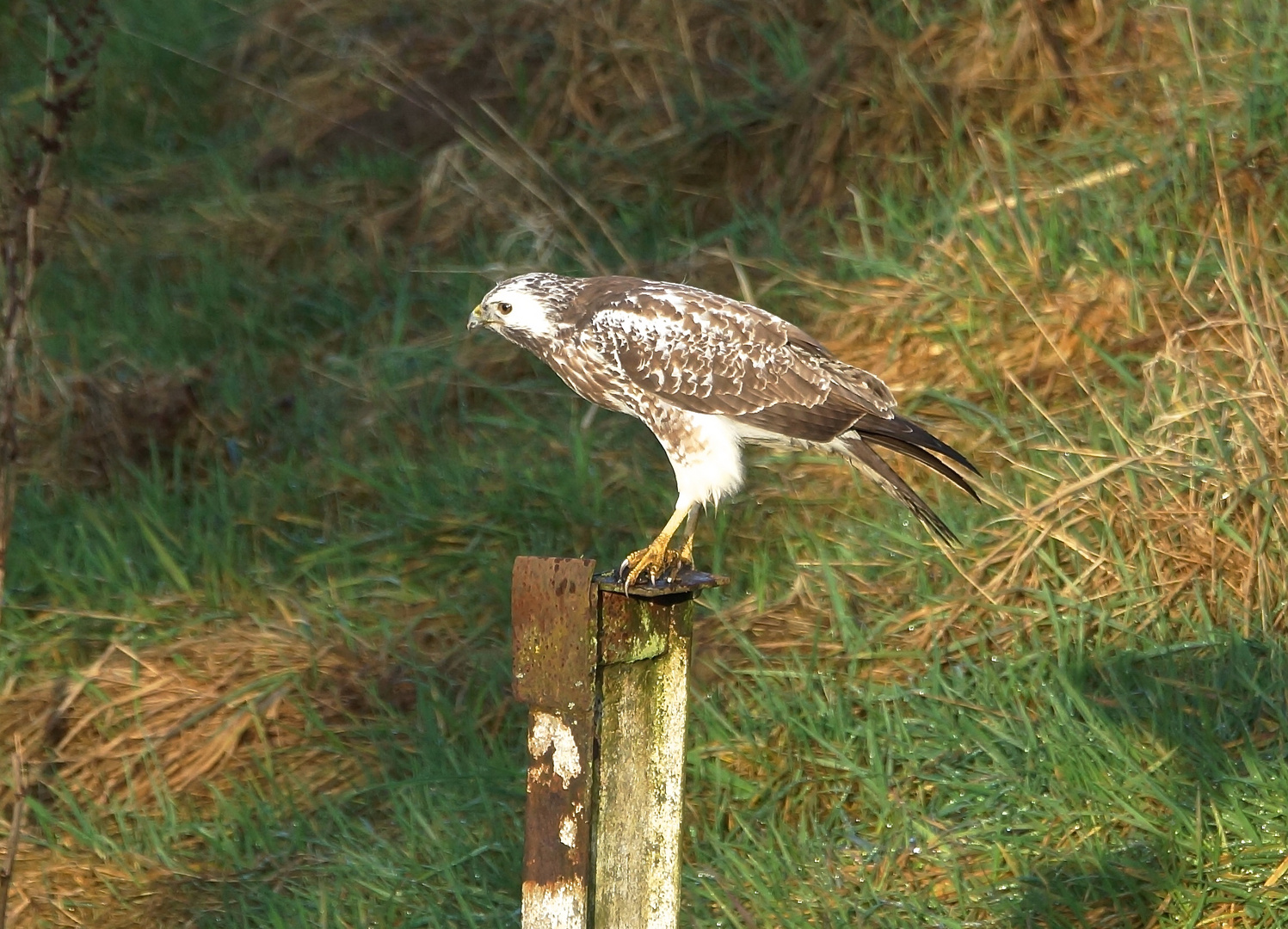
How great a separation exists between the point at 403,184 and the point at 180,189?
44.9 inches

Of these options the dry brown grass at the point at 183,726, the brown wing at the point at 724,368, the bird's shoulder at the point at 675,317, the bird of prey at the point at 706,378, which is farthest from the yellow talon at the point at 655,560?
the dry brown grass at the point at 183,726

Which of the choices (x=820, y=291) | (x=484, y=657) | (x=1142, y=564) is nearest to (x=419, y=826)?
(x=484, y=657)

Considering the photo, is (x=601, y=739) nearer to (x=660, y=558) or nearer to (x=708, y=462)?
(x=660, y=558)

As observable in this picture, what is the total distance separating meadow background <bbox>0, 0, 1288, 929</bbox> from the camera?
3.54 m

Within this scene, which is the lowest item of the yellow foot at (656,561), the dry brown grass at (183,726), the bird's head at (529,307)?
the dry brown grass at (183,726)

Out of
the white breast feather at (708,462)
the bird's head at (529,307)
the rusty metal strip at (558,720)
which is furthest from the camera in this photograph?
the bird's head at (529,307)

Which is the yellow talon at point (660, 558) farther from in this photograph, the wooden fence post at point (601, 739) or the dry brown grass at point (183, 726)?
the dry brown grass at point (183, 726)

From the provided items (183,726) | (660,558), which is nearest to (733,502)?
(660,558)

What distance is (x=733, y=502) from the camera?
4645 millimetres

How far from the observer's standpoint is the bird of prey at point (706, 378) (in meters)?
3.50

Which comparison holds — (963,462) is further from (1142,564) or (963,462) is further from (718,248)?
(718,248)

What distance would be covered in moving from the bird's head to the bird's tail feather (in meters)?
0.72

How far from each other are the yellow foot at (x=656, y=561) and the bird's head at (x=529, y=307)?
2.09 ft

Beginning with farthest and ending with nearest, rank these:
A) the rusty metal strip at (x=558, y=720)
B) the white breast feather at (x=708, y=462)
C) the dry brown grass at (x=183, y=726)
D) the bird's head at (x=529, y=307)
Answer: the dry brown grass at (x=183, y=726) → the bird's head at (x=529, y=307) → the white breast feather at (x=708, y=462) → the rusty metal strip at (x=558, y=720)
